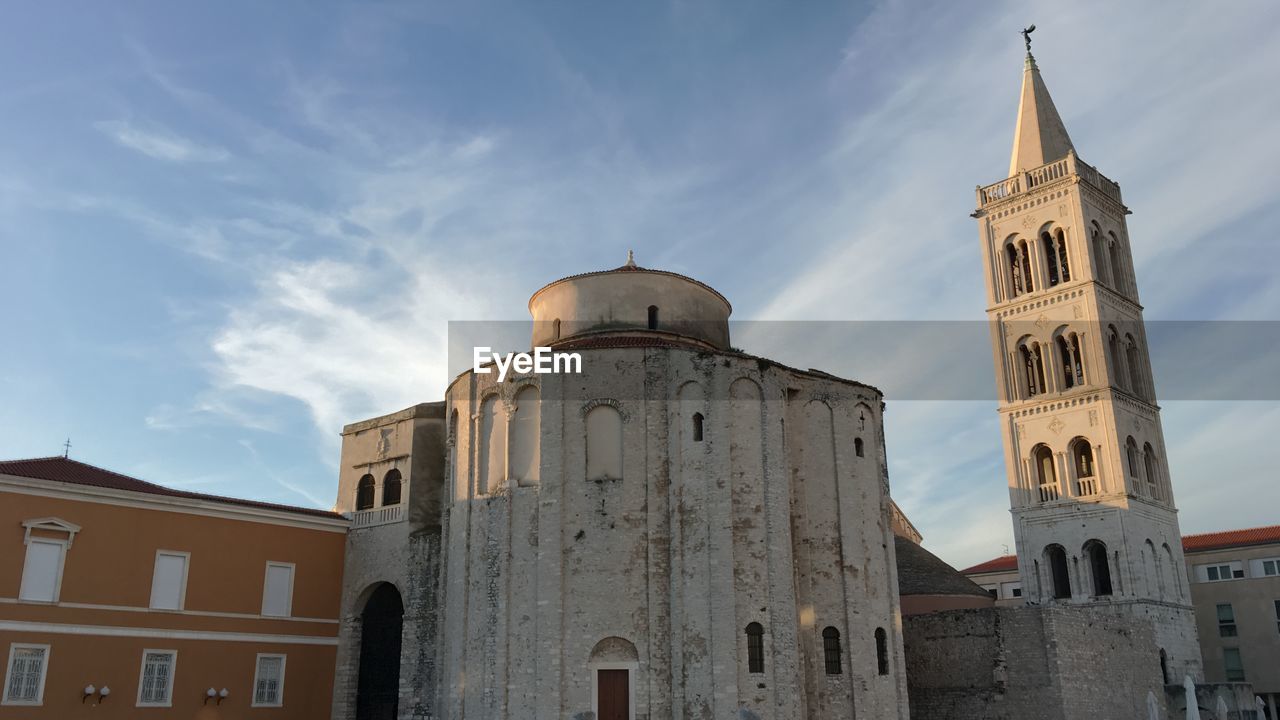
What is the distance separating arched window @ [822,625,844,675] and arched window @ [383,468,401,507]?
48.0 ft

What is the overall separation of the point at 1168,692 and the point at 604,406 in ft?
80.3

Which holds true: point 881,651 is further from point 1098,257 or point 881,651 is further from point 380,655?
point 1098,257

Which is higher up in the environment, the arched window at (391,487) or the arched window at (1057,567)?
the arched window at (391,487)

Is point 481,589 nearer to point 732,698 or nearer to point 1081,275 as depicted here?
point 732,698

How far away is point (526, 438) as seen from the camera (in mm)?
28641

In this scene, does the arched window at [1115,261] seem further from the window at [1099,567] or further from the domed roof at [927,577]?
the domed roof at [927,577]

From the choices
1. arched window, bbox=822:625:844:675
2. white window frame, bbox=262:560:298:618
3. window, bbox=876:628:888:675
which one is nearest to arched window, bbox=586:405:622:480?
arched window, bbox=822:625:844:675

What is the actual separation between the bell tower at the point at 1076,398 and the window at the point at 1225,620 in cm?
875

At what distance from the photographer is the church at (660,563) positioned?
26.2m

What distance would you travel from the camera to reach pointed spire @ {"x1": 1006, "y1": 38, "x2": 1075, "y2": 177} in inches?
1861

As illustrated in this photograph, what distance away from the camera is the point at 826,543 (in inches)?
1152

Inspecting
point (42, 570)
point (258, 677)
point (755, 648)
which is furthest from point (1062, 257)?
point (42, 570)

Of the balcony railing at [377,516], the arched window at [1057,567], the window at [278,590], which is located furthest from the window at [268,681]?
the arched window at [1057,567]

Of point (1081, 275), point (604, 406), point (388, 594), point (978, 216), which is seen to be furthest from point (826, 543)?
point (978, 216)
